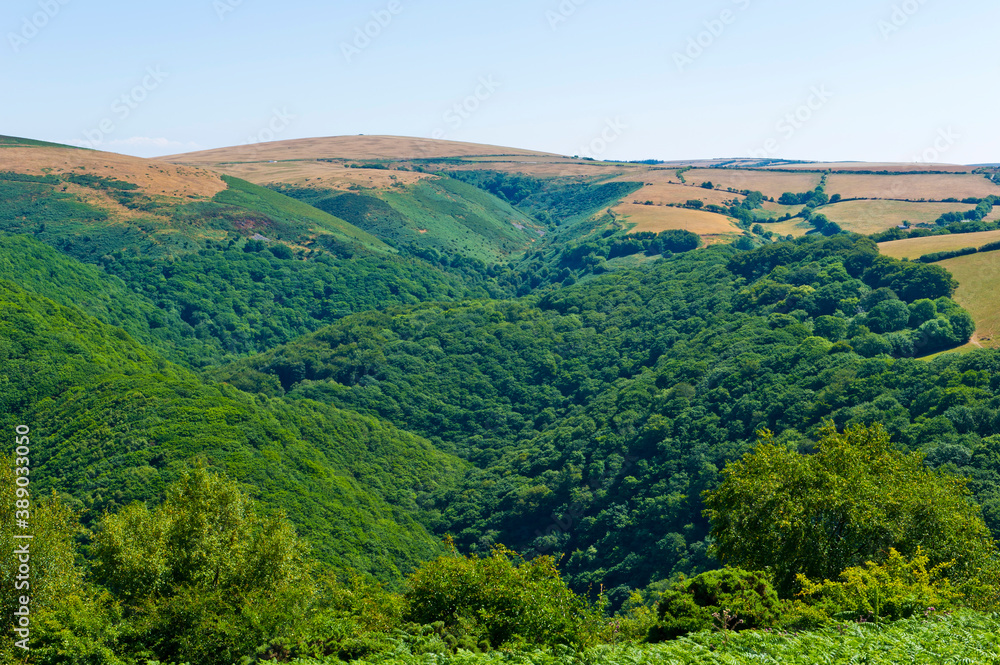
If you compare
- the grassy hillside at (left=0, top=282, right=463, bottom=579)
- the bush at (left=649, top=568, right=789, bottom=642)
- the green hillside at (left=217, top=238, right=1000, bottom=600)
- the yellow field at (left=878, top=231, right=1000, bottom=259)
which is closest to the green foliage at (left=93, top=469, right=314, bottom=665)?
the bush at (left=649, top=568, right=789, bottom=642)

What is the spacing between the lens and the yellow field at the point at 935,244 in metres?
134

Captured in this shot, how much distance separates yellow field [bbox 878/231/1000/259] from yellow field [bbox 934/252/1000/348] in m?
7.92

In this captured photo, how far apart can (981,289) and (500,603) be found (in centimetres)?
Answer: 11589

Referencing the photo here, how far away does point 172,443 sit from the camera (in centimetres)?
9525

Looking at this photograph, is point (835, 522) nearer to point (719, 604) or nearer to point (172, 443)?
point (719, 604)

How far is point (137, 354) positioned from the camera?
13138 cm

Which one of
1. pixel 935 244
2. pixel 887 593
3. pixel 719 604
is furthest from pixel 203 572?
pixel 935 244

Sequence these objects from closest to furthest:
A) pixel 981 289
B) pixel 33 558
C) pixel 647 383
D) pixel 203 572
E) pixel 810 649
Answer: pixel 810 649
pixel 33 558
pixel 203 572
pixel 981 289
pixel 647 383

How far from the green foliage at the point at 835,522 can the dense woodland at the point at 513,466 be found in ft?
0.50

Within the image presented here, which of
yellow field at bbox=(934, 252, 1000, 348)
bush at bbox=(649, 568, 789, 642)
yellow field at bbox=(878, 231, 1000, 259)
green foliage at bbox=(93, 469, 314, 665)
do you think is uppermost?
yellow field at bbox=(878, 231, 1000, 259)

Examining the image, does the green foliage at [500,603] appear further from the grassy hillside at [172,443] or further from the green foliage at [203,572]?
the grassy hillside at [172,443]

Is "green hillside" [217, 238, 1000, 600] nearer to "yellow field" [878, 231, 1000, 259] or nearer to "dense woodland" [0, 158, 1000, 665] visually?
"dense woodland" [0, 158, 1000, 665]

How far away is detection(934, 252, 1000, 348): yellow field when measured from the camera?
9950cm

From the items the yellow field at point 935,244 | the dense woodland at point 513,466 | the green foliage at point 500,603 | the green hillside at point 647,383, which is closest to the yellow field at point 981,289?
the dense woodland at point 513,466
